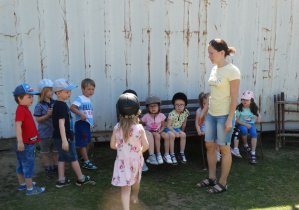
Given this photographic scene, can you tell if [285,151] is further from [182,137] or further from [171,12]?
[171,12]

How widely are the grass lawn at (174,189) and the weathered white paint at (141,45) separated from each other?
121cm

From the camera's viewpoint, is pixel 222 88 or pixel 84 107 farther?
pixel 84 107

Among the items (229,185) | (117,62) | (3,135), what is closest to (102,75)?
(117,62)

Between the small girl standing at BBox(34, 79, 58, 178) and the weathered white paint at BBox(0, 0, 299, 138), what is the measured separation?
37.3 inches

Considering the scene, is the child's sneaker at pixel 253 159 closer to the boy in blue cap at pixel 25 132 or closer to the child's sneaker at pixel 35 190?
the child's sneaker at pixel 35 190

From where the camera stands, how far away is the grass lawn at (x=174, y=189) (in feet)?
12.2

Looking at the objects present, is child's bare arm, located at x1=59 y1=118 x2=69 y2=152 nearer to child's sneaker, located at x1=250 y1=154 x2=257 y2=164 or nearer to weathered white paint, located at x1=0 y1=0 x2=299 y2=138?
weathered white paint, located at x1=0 y1=0 x2=299 y2=138

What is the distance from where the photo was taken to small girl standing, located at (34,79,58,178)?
4.21 m

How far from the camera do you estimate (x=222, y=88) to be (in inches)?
148

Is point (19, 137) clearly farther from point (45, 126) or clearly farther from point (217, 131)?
point (217, 131)

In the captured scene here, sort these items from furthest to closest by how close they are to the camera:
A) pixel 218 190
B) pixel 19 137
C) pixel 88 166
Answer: pixel 88 166
pixel 218 190
pixel 19 137

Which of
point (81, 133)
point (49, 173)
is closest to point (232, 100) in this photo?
point (81, 133)

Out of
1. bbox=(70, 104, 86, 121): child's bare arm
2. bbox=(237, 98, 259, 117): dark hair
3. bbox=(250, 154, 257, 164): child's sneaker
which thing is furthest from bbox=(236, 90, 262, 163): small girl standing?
bbox=(70, 104, 86, 121): child's bare arm

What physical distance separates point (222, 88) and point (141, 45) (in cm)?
214
